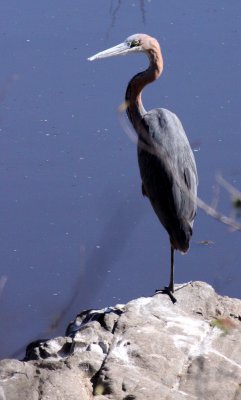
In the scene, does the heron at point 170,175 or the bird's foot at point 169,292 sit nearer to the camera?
the bird's foot at point 169,292

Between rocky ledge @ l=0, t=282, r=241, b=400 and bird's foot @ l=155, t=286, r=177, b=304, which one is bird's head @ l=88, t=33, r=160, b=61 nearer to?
bird's foot @ l=155, t=286, r=177, b=304

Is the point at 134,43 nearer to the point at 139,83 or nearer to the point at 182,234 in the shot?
the point at 139,83

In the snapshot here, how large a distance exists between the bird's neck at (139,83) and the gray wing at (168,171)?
364 mm

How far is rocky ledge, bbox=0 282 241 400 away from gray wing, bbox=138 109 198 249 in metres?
0.50

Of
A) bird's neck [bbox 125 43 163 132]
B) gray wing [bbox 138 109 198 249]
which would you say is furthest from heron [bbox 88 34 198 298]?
bird's neck [bbox 125 43 163 132]

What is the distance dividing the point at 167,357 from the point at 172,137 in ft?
4.51

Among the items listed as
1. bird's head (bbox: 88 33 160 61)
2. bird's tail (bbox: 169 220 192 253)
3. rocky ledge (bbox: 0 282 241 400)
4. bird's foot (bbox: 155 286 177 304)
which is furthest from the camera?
bird's head (bbox: 88 33 160 61)

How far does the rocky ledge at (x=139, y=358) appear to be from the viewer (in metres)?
3.43

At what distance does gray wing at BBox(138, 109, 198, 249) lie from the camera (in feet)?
15.0

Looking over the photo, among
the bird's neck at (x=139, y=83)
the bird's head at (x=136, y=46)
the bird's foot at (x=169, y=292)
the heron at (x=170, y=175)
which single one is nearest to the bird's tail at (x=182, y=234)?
the heron at (x=170, y=175)

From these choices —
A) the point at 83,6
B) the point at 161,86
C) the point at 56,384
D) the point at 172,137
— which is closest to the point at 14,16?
the point at 83,6

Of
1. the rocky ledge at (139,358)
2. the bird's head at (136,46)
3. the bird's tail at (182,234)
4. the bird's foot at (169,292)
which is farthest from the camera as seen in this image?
the bird's head at (136,46)

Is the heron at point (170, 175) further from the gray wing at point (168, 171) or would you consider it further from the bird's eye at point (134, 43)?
the bird's eye at point (134, 43)

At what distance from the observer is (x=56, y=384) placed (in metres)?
3.42
